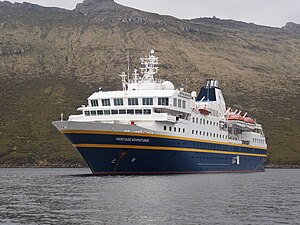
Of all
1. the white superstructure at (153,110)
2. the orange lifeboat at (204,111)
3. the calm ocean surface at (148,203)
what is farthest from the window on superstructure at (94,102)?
the calm ocean surface at (148,203)

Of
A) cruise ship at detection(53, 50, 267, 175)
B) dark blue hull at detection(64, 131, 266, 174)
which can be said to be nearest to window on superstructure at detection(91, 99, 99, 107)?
cruise ship at detection(53, 50, 267, 175)

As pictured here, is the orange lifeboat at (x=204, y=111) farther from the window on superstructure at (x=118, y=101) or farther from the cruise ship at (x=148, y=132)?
the window on superstructure at (x=118, y=101)

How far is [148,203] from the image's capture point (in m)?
47.4

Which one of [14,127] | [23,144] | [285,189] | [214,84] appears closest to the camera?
[285,189]

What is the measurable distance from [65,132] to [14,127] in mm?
115530

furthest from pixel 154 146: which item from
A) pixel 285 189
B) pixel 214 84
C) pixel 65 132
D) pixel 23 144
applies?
pixel 23 144

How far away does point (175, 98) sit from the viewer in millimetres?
79688

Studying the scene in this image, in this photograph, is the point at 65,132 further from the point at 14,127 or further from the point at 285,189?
the point at 14,127

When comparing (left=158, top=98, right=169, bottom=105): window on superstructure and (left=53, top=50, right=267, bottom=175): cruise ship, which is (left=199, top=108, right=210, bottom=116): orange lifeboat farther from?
(left=158, top=98, right=169, bottom=105): window on superstructure

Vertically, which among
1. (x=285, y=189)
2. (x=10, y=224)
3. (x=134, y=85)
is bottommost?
(x=285, y=189)

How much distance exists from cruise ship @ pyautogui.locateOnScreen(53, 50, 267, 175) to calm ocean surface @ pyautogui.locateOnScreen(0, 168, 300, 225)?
6581 mm

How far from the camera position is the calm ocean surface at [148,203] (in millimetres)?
40156

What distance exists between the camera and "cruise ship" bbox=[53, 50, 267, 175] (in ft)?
237

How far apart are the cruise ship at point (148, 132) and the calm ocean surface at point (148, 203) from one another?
6.58m
